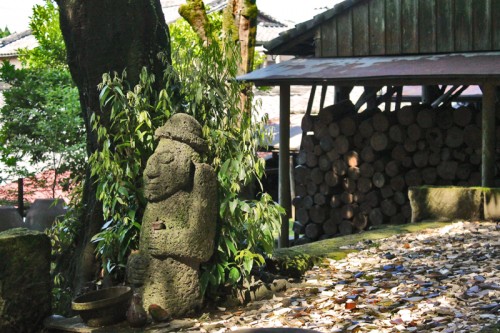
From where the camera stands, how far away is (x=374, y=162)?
11.5 m

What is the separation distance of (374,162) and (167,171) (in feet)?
22.2

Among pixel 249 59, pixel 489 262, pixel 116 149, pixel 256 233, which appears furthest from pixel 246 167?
pixel 249 59

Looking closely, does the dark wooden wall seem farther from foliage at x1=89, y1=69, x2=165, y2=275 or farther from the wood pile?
foliage at x1=89, y1=69, x2=165, y2=275

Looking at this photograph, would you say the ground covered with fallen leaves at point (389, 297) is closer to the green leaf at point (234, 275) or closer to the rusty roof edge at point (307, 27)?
the green leaf at point (234, 275)

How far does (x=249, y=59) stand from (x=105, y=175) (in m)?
7.00

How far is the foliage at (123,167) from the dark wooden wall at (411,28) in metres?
5.71

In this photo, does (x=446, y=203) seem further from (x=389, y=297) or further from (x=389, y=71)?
(x=389, y=297)

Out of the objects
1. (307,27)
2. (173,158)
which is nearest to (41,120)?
(307,27)

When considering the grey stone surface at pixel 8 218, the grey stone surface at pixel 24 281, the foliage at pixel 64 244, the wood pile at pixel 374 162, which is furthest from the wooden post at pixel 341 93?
the grey stone surface at pixel 24 281

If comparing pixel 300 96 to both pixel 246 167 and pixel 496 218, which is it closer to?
pixel 496 218

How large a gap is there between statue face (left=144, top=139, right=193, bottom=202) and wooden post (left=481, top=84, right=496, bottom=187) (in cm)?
515

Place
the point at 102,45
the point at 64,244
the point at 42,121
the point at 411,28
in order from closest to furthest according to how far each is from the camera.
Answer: the point at 102,45 → the point at 64,244 → the point at 411,28 → the point at 42,121

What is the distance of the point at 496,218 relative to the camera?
8711 mm

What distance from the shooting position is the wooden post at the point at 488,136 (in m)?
9.23
